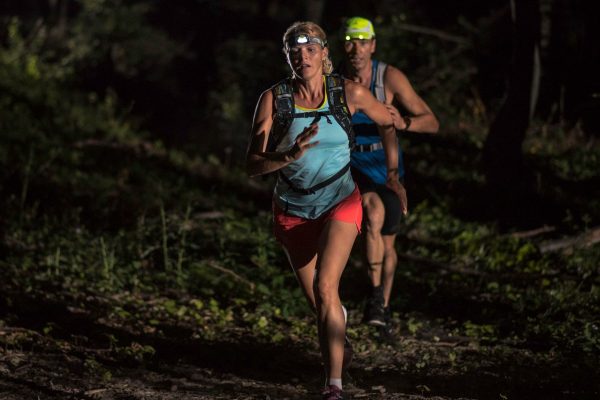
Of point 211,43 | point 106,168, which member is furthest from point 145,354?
point 211,43

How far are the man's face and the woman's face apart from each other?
1.51 metres

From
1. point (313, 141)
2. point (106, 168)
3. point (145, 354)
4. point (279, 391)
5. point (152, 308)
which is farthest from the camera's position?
point (106, 168)

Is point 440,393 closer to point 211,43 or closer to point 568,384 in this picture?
point 568,384

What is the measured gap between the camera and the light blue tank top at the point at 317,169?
4883 mm

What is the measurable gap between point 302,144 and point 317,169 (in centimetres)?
37

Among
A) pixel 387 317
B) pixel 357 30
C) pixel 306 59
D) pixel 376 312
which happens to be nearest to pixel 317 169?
pixel 306 59

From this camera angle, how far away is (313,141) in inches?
191

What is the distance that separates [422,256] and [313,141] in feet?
15.3

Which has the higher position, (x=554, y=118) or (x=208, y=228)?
(x=554, y=118)

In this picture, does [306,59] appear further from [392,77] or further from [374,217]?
[374,217]

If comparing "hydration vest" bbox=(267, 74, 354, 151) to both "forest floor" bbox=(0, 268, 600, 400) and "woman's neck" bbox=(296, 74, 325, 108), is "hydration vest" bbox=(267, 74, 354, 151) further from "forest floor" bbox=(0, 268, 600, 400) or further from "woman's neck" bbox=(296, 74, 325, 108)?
"forest floor" bbox=(0, 268, 600, 400)

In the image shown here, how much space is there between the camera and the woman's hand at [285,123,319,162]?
459cm

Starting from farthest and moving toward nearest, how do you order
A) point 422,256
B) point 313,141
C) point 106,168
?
point 106,168 → point 422,256 → point 313,141

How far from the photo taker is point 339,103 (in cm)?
496
